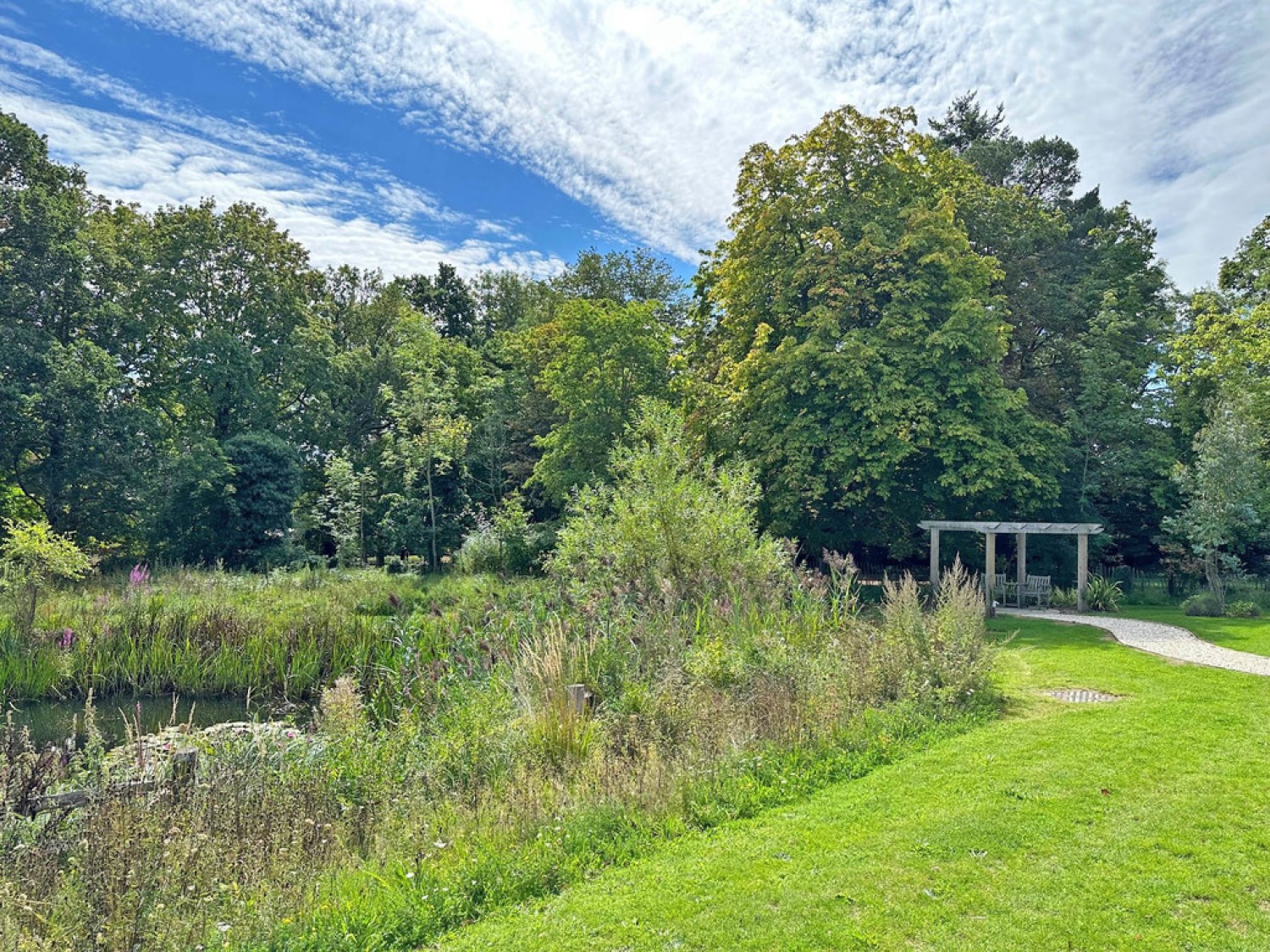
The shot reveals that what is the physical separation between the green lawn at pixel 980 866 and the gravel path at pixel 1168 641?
422 cm

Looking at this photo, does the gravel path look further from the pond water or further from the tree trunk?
the pond water

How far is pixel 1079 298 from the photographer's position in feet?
62.9

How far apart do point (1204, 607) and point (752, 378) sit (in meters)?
9.77

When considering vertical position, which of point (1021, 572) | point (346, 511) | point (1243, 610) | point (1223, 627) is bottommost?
point (1223, 627)

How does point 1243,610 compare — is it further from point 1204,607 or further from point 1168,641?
point 1168,641

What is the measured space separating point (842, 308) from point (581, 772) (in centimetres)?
1293

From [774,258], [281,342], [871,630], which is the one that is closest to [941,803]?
[871,630]

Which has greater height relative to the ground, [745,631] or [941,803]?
[745,631]

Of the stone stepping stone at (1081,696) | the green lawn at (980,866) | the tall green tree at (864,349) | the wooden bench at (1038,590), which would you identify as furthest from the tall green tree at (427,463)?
the green lawn at (980,866)

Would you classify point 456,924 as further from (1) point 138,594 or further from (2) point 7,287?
(2) point 7,287

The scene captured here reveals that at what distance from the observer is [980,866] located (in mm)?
3219

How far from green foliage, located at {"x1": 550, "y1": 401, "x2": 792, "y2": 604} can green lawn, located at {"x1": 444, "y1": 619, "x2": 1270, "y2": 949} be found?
12.0ft

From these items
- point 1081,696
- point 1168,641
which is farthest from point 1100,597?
point 1081,696

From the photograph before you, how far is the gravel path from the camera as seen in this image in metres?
8.36
